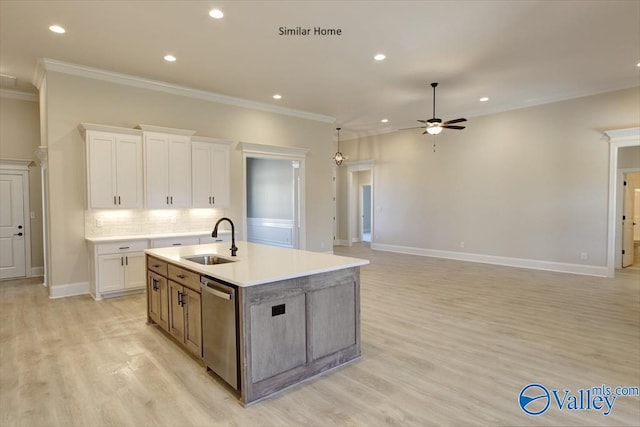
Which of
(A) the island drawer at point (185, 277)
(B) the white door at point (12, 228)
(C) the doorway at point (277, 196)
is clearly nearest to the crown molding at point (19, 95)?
(B) the white door at point (12, 228)

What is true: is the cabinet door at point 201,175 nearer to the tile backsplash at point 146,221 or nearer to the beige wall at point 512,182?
the tile backsplash at point 146,221

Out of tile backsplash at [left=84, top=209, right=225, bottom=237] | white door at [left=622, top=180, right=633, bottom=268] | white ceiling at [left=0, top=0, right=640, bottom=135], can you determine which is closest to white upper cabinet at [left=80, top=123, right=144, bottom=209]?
tile backsplash at [left=84, top=209, right=225, bottom=237]

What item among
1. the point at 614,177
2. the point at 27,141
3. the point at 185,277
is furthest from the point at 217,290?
the point at 614,177

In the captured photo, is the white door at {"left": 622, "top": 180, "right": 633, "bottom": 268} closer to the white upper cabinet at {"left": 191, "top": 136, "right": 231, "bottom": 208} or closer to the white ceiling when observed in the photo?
the white ceiling

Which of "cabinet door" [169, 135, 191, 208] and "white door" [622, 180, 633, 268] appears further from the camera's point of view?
"white door" [622, 180, 633, 268]

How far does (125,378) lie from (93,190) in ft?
10.8

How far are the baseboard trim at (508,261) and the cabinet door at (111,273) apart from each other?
7026 mm

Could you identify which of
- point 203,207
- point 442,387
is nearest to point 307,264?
point 442,387

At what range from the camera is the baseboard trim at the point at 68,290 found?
515cm

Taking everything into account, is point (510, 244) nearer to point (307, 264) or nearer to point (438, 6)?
point (438, 6)

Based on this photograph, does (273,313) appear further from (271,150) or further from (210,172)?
(271,150)

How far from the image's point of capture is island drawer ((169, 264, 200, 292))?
2.93 m

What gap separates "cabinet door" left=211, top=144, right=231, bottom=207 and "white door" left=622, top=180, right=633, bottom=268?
8198mm

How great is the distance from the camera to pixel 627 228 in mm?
7605
